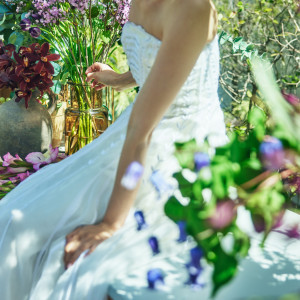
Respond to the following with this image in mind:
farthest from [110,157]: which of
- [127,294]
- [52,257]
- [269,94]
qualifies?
[269,94]

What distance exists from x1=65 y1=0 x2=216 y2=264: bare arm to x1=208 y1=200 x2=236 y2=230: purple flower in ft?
1.75

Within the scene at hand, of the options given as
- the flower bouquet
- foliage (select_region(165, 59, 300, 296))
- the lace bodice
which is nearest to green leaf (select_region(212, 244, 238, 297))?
foliage (select_region(165, 59, 300, 296))

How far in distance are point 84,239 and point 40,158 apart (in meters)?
1.09

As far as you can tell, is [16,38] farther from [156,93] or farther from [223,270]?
[223,270]

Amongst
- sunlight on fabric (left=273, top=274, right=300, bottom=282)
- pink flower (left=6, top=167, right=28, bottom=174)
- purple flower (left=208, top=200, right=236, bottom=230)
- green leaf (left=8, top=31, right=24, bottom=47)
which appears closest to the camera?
purple flower (left=208, top=200, right=236, bottom=230)

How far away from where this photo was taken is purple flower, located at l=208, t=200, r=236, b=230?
500 mm

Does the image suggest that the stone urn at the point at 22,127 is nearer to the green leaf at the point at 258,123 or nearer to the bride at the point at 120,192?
the bride at the point at 120,192

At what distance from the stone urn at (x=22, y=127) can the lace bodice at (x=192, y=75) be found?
0.91m

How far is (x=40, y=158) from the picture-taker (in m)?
2.06

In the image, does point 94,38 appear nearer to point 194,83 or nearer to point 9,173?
point 9,173

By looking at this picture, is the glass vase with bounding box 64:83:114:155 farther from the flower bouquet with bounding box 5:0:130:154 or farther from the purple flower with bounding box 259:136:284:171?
the purple flower with bounding box 259:136:284:171

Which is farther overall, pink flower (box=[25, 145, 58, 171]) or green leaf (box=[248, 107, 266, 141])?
pink flower (box=[25, 145, 58, 171])

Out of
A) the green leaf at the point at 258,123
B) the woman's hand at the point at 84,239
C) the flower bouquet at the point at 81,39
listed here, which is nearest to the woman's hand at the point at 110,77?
the flower bouquet at the point at 81,39

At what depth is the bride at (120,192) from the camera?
3.21 ft
